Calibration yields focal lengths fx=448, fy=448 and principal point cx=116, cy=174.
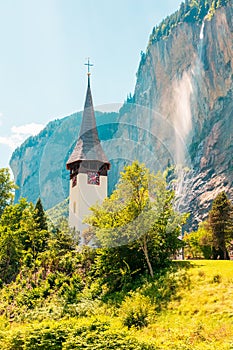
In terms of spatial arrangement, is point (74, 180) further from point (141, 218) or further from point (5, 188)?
point (141, 218)

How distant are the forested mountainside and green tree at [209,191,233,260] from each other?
44285 mm

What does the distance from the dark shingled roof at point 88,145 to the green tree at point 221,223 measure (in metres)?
10.5

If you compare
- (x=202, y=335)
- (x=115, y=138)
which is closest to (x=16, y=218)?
(x=202, y=335)

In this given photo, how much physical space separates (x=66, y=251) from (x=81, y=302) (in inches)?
208

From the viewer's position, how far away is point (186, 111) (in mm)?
93062

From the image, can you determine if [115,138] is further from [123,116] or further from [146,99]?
[146,99]

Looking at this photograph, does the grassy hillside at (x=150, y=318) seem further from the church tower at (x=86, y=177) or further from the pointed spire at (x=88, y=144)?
the pointed spire at (x=88, y=144)

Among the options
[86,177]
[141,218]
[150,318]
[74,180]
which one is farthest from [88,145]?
[150,318]

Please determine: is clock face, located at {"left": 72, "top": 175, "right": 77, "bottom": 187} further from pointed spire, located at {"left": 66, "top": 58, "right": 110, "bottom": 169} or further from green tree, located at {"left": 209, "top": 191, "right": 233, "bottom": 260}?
green tree, located at {"left": 209, "top": 191, "right": 233, "bottom": 260}

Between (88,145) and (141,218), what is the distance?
1995 centimetres

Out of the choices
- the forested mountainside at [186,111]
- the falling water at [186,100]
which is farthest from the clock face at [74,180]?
the falling water at [186,100]

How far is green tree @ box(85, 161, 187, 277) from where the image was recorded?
1791 cm

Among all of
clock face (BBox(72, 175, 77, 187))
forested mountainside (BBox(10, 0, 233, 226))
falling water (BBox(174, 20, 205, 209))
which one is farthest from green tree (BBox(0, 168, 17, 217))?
falling water (BBox(174, 20, 205, 209))

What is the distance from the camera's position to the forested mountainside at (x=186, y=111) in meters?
80.9
